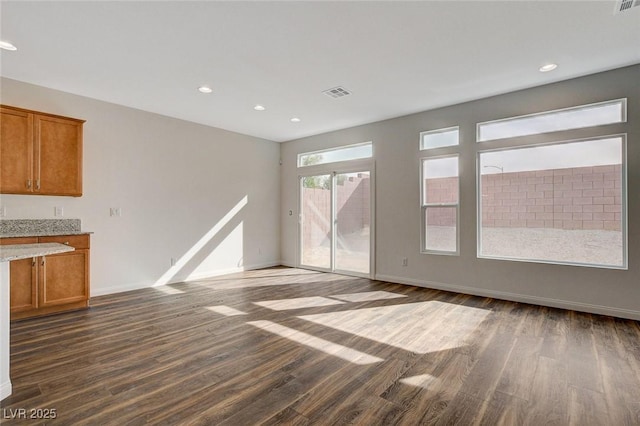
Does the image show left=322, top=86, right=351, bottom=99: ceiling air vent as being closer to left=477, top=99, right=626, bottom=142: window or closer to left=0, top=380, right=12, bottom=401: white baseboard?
left=477, top=99, right=626, bottom=142: window

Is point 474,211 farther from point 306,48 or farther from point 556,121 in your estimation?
point 306,48

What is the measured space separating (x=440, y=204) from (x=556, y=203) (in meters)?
1.47

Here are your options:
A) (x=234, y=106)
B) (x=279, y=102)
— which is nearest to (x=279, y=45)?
(x=279, y=102)

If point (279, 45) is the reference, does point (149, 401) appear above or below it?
below

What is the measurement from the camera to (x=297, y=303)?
4.15m

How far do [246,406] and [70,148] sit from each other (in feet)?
13.3

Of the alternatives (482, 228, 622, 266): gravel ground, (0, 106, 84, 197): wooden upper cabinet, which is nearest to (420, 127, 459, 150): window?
(482, 228, 622, 266): gravel ground

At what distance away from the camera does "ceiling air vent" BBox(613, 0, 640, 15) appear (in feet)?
8.09

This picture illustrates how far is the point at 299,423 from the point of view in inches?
70.6

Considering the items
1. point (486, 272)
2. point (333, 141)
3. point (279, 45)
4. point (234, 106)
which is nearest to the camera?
point (279, 45)

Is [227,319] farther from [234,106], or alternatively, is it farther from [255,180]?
[255,180]

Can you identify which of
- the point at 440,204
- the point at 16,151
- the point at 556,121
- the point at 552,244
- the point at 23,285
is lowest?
the point at 23,285

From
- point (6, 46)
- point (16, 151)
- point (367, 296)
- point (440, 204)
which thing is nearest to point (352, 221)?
point (440, 204)

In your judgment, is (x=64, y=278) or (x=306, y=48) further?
(x=64, y=278)
